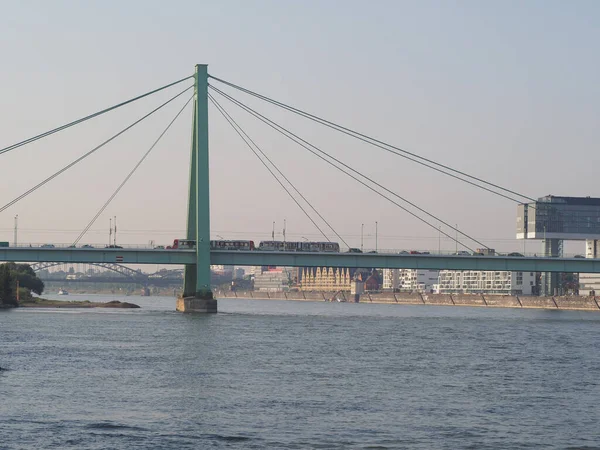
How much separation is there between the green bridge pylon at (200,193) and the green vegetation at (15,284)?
35.4 meters

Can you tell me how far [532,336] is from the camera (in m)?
85.2

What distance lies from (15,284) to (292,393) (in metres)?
116

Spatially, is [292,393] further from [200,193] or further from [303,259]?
[303,259]

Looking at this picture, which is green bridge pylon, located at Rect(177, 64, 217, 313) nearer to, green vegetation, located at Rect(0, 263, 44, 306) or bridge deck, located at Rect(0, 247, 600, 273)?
bridge deck, located at Rect(0, 247, 600, 273)

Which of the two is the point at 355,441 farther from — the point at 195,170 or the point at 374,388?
the point at 195,170

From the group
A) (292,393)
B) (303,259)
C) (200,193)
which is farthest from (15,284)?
(292,393)

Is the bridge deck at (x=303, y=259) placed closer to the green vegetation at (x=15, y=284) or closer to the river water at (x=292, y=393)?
the green vegetation at (x=15, y=284)

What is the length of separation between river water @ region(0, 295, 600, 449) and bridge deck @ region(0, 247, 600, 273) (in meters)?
41.0

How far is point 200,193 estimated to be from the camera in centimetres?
10350

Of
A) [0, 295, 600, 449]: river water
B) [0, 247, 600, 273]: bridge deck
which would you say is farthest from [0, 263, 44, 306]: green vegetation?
[0, 295, 600, 449]: river water

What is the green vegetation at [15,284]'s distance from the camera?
13688cm

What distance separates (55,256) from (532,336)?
54.4 m

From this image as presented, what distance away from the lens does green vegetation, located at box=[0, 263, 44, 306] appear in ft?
449

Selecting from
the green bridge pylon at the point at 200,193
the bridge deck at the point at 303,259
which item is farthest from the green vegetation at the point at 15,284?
the green bridge pylon at the point at 200,193
